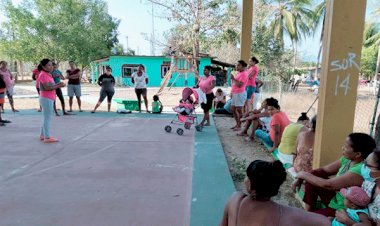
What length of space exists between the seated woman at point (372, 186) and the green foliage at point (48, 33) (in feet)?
113

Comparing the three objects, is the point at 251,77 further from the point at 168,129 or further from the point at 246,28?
the point at 168,129

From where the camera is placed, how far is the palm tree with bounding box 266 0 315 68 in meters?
29.5

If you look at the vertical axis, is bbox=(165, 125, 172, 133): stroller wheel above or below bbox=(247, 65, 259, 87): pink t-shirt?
below

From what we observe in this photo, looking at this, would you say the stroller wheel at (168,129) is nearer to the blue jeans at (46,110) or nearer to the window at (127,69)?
the blue jeans at (46,110)

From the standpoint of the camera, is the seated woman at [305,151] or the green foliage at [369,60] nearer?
the seated woman at [305,151]

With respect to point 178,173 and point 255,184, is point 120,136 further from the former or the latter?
point 255,184

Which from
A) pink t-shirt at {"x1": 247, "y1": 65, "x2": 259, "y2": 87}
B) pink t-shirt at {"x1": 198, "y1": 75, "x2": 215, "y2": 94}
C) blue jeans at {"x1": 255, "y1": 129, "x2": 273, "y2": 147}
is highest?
pink t-shirt at {"x1": 247, "y1": 65, "x2": 259, "y2": 87}

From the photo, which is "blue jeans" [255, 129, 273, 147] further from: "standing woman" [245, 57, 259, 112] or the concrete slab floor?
"standing woman" [245, 57, 259, 112]

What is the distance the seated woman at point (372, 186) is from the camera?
198 centimetres

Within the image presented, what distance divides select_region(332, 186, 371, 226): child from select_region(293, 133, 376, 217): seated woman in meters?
0.22

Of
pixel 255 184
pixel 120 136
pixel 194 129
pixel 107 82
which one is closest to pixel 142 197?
pixel 255 184

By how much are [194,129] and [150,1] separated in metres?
15.0

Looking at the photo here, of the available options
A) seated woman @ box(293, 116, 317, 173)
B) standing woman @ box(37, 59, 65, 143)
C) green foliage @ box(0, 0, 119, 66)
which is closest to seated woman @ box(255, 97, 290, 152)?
seated woman @ box(293, 116, 317, 173)

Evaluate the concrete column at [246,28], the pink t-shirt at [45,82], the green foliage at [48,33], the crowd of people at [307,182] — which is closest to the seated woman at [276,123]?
the crowd of people at [307,182]
